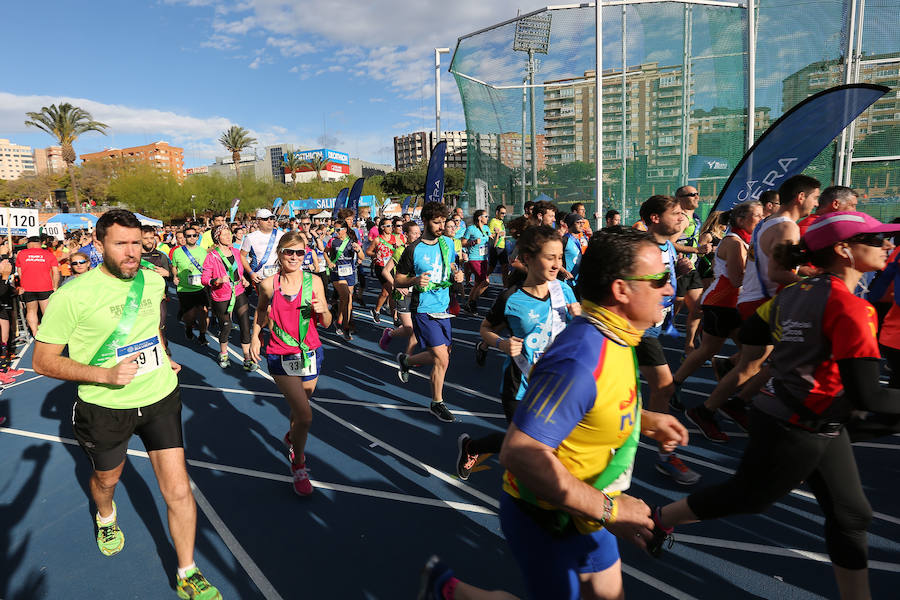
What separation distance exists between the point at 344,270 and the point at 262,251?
185 cm

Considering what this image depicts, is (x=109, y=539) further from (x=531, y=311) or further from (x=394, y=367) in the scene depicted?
(x=394, y=367)

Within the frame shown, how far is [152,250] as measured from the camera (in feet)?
28.5

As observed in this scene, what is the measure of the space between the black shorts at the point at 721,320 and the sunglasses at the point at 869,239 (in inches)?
97.8

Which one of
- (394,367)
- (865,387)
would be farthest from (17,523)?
(865,387)

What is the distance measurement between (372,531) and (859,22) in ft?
39.6

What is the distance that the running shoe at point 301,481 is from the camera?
3979 mm

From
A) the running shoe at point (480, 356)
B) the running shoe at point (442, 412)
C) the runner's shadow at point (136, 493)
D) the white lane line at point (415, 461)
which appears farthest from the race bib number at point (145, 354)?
the running shoe at point (480, 356)

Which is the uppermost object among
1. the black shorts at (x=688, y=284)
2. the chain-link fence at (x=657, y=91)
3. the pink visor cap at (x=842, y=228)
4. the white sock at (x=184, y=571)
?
the chain-link fence at (x=657, y=91)

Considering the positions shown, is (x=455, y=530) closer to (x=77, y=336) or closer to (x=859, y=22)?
(x=77, y=336)

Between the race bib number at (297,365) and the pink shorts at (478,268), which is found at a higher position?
the pink shorts at (478,268)

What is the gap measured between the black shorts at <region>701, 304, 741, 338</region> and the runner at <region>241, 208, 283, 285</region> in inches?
247

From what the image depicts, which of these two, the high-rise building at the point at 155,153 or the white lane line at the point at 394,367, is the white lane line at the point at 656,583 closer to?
the white lane line at the point at 394,367

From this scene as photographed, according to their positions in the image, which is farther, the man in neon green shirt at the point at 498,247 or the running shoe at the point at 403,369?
the man in neon green shirt at the point at 498,247

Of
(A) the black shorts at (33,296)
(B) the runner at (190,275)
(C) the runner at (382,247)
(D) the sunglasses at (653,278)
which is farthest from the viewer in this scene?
(C) the runner at (382,247)
